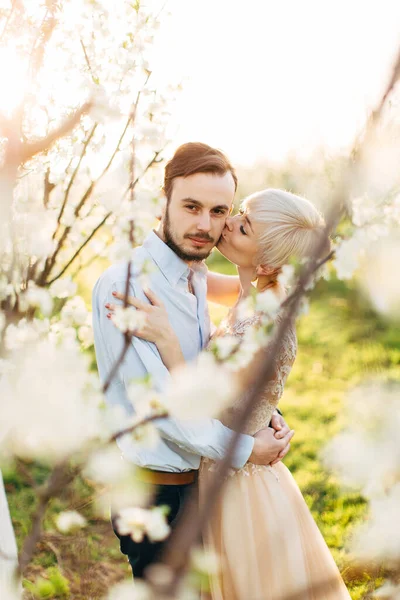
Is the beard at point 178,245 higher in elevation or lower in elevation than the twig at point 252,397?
lower

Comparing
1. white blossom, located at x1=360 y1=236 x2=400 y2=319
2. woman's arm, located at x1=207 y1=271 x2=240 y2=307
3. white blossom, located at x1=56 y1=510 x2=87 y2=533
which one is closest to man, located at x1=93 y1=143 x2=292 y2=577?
woman's arm, located at x1=207 y1=271 x2=240 y2=307

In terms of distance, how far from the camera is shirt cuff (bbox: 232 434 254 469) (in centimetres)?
223

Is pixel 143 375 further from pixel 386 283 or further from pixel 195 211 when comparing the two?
pixel 386 283

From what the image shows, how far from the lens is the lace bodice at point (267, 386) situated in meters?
2.31

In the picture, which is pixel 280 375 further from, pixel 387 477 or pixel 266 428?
pixel 387 477

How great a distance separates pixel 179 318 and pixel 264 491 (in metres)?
0.84

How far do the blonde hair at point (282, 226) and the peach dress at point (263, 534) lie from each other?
1.19ft

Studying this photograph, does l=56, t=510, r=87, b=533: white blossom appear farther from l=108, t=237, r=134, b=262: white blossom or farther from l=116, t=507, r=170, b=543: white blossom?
l=108, t=237, r=134, b=262: white blossom

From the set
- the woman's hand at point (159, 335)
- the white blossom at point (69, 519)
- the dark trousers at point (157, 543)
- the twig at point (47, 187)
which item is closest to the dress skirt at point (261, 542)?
the dark trousers at point (157, 543)

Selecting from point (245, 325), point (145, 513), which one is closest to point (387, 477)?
point (145, 513)

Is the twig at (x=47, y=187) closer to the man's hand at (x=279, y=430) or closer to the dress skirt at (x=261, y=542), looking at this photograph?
the dress skirt at (x=261, y=542)

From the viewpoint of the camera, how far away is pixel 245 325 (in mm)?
2303

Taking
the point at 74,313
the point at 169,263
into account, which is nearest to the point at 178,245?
the point at 169,263

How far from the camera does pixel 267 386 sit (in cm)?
239
